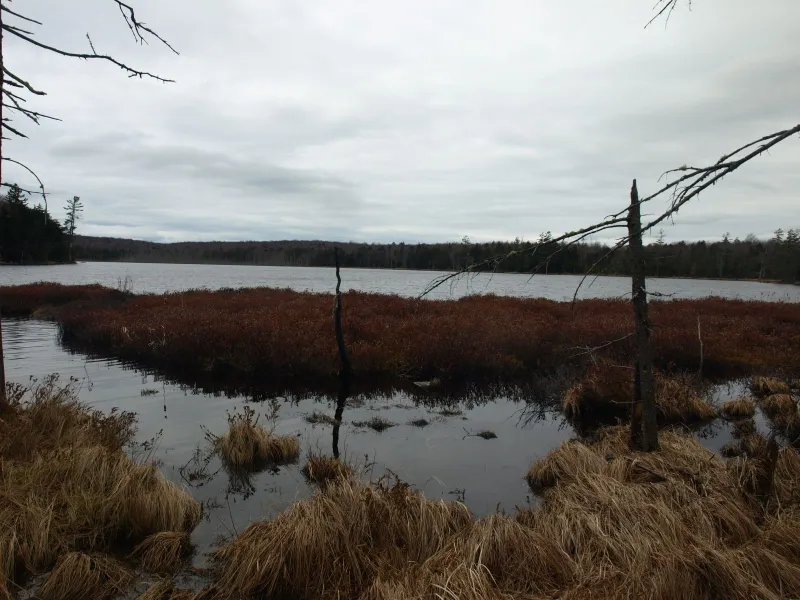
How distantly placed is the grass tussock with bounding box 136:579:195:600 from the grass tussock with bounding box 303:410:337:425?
18.5 ft

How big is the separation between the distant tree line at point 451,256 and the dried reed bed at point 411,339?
9.13ft

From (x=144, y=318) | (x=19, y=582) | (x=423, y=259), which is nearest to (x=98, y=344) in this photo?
(x=144, y=318)

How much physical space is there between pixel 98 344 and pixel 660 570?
19280mm

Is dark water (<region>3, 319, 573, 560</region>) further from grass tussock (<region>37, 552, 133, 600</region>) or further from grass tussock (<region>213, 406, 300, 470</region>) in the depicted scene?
grass tussock (<region>37, 552, 133, 600</region>)

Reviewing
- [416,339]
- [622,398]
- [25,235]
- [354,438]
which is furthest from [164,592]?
[25,235]

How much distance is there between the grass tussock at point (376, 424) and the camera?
9609 mm

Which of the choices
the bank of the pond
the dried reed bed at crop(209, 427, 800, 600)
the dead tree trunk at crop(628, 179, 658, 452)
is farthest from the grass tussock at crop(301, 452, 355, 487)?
the bank of the pond

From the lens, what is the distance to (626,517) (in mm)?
5078

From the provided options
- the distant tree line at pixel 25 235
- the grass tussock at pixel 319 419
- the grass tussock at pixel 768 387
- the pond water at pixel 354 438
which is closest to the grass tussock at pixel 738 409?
the pond water at pixel 354 438

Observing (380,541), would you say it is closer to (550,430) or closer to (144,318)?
(550,430)

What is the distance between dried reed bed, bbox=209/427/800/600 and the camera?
3.80 metres

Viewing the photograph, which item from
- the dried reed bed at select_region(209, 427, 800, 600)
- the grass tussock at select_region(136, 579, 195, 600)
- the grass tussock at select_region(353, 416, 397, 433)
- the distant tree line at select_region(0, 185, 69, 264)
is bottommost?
the grass tussock at select_region(353, 416, 397, 433)

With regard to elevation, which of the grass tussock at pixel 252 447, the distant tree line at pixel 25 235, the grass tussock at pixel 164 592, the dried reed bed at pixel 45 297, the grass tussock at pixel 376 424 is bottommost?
the grass tussock at pixel 376 424

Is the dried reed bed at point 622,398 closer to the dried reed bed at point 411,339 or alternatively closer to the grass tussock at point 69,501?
the dried reed bed at point 411,339
